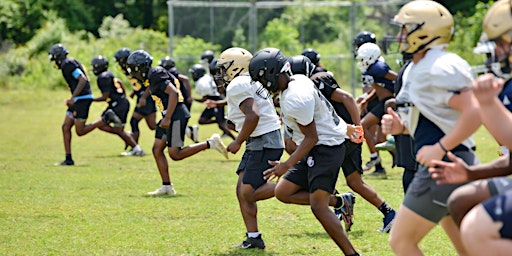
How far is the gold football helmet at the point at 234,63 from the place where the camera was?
28.9 ft

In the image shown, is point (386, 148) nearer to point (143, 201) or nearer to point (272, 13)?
point (143, 201)

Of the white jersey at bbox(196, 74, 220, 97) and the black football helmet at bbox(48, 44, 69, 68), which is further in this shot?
the white jersey at bbox(196, 74, 220, 97)

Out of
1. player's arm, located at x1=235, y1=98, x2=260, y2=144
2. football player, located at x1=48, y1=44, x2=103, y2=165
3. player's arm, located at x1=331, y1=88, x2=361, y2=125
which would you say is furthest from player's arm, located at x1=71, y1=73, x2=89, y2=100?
player's arm, located at x1=235, y1=98, x2=260, y2=144

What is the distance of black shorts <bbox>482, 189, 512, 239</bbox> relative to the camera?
444 cm

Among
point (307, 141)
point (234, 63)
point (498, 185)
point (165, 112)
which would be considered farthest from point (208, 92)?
point (498, 185)

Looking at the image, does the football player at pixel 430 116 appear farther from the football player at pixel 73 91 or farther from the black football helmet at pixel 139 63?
the football player at pixel 73 91

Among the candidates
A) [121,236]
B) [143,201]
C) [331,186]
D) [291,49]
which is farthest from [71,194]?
[291,49]

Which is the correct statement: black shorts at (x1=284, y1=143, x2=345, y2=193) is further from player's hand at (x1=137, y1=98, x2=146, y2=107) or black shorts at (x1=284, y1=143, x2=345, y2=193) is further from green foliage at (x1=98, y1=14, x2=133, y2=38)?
green foliage at (x1=98, y1=14, x2=133, y2=38)

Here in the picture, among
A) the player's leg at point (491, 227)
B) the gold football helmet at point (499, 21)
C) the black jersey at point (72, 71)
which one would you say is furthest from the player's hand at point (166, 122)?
the player's leg at point (491, 227)

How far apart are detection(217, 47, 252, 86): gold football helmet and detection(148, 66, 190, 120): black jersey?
3094mm

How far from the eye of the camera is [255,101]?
850 centimetres

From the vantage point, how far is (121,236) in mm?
9148

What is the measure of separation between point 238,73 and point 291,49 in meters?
21.6

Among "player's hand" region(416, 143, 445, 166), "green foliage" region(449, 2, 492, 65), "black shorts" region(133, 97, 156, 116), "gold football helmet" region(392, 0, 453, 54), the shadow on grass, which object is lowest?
"green foliage" region(449, 2, 492, 65)
